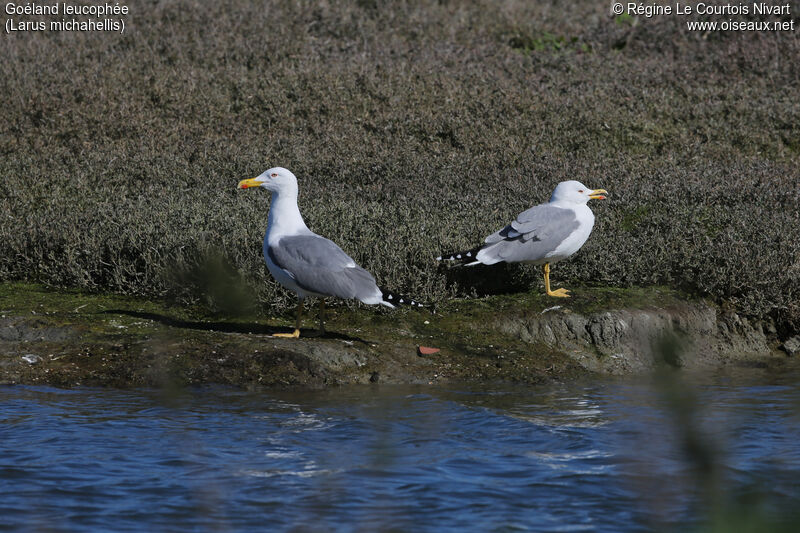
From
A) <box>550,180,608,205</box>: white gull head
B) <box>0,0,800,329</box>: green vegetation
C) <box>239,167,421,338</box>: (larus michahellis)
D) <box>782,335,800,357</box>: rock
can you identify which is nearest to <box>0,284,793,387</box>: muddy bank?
<box>782,335,800,357</box>: rock

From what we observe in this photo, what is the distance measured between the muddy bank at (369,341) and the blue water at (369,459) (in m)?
0.37

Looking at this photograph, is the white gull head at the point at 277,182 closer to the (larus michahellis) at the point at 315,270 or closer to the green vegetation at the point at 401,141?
the (larus michahellis) at the point at 315,270

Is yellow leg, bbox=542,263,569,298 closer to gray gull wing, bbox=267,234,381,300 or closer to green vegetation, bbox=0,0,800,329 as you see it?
green vegetation, bbox=0,0,800,329

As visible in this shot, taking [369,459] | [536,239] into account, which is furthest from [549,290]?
[369,459]

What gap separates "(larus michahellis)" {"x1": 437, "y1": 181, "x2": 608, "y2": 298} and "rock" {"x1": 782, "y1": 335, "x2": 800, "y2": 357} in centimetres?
232

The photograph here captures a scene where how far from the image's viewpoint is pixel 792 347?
9.95 metres

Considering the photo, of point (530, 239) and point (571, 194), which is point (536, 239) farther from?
point (571, 194)

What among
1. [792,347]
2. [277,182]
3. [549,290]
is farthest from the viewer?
[792,347]

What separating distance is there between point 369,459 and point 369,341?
2.98 metres

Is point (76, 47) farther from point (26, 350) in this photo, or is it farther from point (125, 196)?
point (26, 350)

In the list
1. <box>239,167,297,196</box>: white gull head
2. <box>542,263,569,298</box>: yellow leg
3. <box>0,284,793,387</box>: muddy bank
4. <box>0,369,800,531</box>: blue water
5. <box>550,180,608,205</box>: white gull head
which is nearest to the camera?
<box>0,369,800,531</box>: blue water

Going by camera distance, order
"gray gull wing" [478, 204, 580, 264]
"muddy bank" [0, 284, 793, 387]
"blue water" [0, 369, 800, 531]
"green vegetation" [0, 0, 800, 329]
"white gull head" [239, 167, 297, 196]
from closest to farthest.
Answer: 1. "blue water" [0, 369, 800, 531]
2. "muddy bank" [0, 284, 793, 387]
3. "white gull head" [239, 167, 297, 196]
4. "gray gull wing" [478, 204, 580, 264]
5. "green vegetation" [0, 0, 800, 329]

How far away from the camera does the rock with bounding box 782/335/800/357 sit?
9934mm

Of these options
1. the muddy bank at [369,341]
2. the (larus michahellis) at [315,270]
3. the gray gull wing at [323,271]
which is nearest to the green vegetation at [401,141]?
the muddy bank at [369,341]
